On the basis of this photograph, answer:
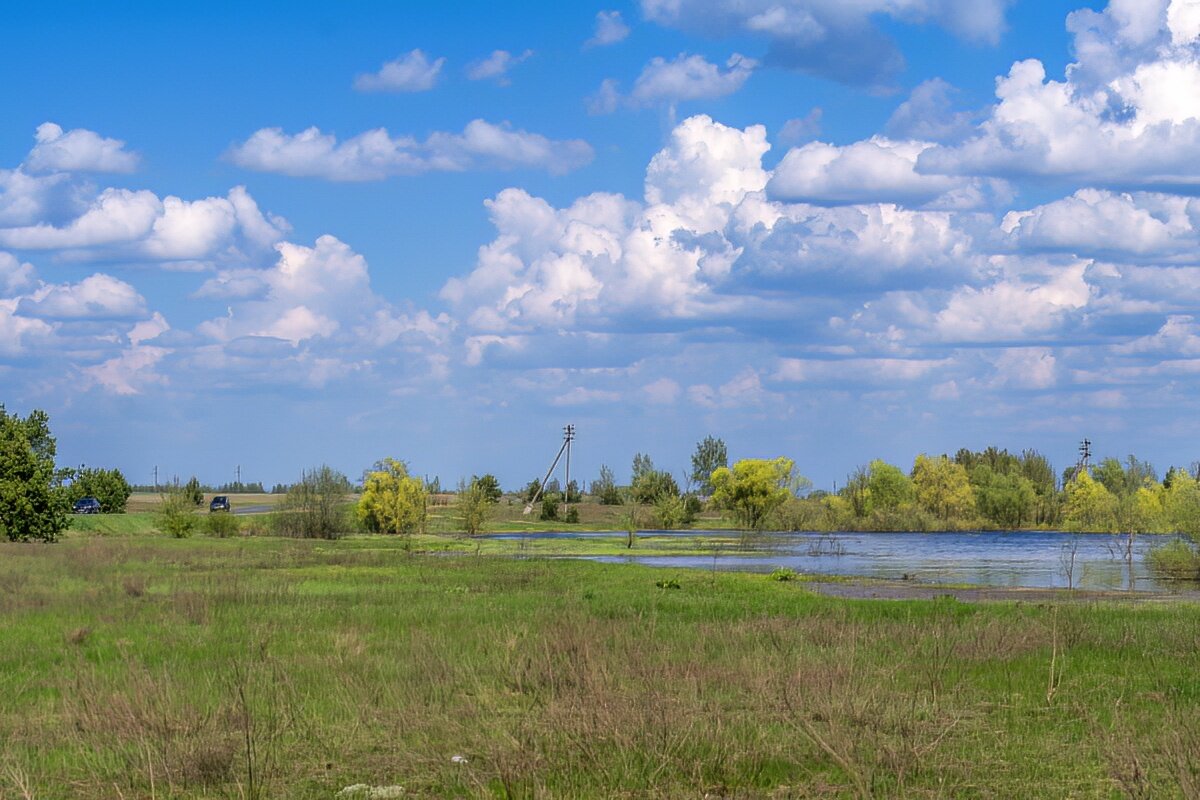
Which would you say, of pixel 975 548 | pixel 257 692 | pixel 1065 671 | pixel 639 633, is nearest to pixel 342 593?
pixel 639 633

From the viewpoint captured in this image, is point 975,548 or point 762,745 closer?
point 762,745

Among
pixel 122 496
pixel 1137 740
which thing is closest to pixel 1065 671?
pixel 1137 740

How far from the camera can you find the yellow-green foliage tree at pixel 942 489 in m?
120

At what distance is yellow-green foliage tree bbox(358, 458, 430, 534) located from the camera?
3642 inches

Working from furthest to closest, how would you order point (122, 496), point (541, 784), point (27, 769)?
point (122, 496), point (27, 769), point (541, 784)

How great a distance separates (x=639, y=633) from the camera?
21.4 meters

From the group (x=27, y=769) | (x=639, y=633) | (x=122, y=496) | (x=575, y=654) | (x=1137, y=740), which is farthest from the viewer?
(x=122, y=496)

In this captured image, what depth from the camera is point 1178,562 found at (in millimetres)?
49250

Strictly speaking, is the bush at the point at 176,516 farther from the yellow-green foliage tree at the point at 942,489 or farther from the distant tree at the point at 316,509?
the yellow-green foliage tree at the point at 942,489

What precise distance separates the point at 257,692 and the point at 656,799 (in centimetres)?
715

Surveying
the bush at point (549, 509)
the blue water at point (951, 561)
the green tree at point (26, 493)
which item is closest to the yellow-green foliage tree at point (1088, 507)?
the blue water at point (951, 561)

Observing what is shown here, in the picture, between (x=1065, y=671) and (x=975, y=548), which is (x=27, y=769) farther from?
(x=975, y=548)

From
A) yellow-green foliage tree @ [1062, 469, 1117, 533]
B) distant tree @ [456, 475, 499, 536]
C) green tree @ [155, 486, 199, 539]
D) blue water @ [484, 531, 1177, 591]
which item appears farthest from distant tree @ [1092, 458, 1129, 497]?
green tree @ [155, 486, 199, 539]

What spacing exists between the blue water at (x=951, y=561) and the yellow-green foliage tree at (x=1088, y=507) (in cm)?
1789
